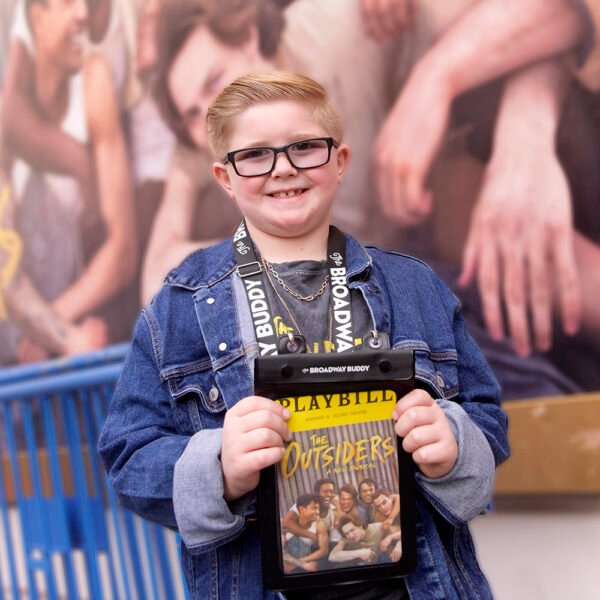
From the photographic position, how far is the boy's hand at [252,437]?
128 cm

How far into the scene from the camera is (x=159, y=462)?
1.41m

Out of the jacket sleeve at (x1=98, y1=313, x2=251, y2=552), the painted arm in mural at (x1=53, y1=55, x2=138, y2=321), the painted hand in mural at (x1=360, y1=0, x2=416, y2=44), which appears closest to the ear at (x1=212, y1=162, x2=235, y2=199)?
the jacket sleeve at (x1=98, y1=313, x2=251, y2=552)

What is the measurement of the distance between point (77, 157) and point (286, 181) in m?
2.73

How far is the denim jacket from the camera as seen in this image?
138cm

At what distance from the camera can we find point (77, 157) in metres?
3.97

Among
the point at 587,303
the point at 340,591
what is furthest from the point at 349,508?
the point at 587,303

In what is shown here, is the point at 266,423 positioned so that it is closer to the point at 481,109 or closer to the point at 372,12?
the point at 481,109

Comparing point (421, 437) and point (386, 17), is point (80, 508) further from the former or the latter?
point (386, 17)

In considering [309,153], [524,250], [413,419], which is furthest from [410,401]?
[524,250]

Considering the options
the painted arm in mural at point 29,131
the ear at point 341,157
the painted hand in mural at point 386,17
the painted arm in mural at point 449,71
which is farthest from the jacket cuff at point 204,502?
the painted arm in mural at point 29,131

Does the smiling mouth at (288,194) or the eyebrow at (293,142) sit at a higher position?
the eyebrow at (293,142)

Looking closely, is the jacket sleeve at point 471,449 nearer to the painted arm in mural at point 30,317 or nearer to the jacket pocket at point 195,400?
the jacket pocket at point 195,400

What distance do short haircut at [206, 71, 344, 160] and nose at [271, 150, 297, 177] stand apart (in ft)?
0.33

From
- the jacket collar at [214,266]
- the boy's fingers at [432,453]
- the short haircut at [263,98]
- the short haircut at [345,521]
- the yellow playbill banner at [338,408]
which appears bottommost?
the short haircut at [345,521]
